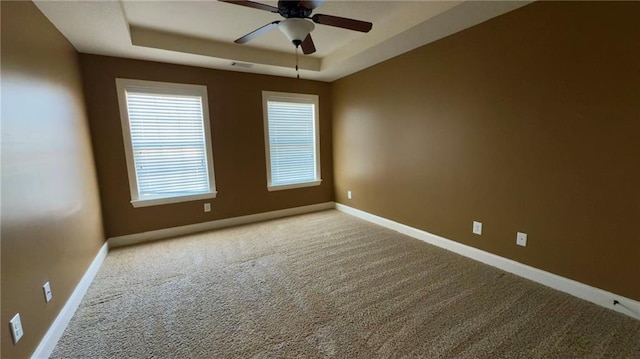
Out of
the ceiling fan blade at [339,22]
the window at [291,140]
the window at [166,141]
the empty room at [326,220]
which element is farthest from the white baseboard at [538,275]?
the window at [166,141]

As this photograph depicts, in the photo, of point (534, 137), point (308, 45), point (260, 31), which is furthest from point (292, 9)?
point (534, 137)

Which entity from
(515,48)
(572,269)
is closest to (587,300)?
(572,269)

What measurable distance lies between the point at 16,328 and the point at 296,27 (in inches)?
96.8

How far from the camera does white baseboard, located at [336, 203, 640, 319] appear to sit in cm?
186

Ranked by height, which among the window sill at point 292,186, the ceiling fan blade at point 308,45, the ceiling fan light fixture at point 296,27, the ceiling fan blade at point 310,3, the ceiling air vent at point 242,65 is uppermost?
the ceiling air vent at point 242,65

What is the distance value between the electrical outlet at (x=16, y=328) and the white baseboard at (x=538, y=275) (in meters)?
3.46

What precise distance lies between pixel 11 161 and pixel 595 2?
12.7 ft

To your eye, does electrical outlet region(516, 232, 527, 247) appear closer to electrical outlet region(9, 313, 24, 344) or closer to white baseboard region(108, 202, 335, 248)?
white baseboard region(108, 202, 335, 248)

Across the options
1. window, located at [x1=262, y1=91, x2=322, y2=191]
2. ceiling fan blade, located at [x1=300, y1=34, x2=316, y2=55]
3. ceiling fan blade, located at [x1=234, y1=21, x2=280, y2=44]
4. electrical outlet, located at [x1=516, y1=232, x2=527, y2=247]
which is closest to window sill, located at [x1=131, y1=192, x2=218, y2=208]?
window, located at [x1=262, y1=91, x2=322, y2=191]

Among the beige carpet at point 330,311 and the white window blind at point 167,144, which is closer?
the beige carpet at point 330,311

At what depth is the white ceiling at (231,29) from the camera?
222cm

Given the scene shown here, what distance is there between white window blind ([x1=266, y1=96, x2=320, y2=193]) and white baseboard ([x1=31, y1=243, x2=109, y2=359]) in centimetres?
243

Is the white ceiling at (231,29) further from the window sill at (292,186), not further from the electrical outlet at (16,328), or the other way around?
the electrical outlet at (16,328)

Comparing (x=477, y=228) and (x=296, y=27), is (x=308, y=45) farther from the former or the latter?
(x=477, y=228)
